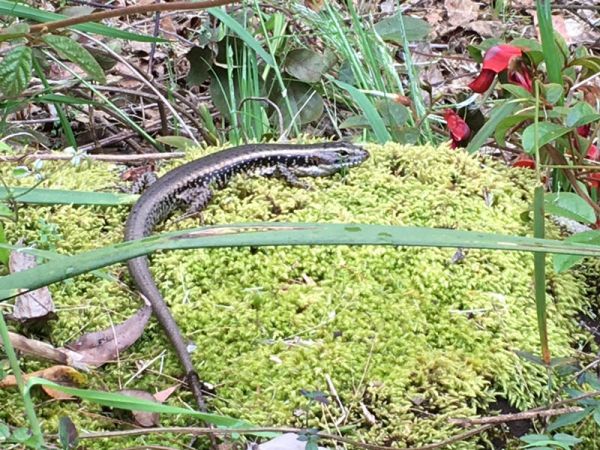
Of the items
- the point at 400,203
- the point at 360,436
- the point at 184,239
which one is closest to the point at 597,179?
the point at 400,203

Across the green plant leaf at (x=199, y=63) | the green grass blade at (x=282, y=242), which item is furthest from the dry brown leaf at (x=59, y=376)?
the green plant leaf at (x=199, y=63)

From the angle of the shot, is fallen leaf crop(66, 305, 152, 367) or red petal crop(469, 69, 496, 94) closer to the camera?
fallen leaf crop(66, 305, 152, 367)

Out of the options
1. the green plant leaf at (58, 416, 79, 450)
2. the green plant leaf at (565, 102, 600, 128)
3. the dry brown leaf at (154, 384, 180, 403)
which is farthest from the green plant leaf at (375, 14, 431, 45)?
the green plant leaf at (58, 416, 79, 450)

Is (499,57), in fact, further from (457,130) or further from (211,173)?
(211,173)

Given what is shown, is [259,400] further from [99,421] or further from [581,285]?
[581,285]

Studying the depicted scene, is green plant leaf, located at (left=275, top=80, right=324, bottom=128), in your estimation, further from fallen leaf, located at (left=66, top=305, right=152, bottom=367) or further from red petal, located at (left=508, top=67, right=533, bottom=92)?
fallen leaf, located at (left=66, top=305, right=152, bottom=367)

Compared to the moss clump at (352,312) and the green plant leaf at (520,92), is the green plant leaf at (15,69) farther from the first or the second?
the green plant leaf at (520,92)
